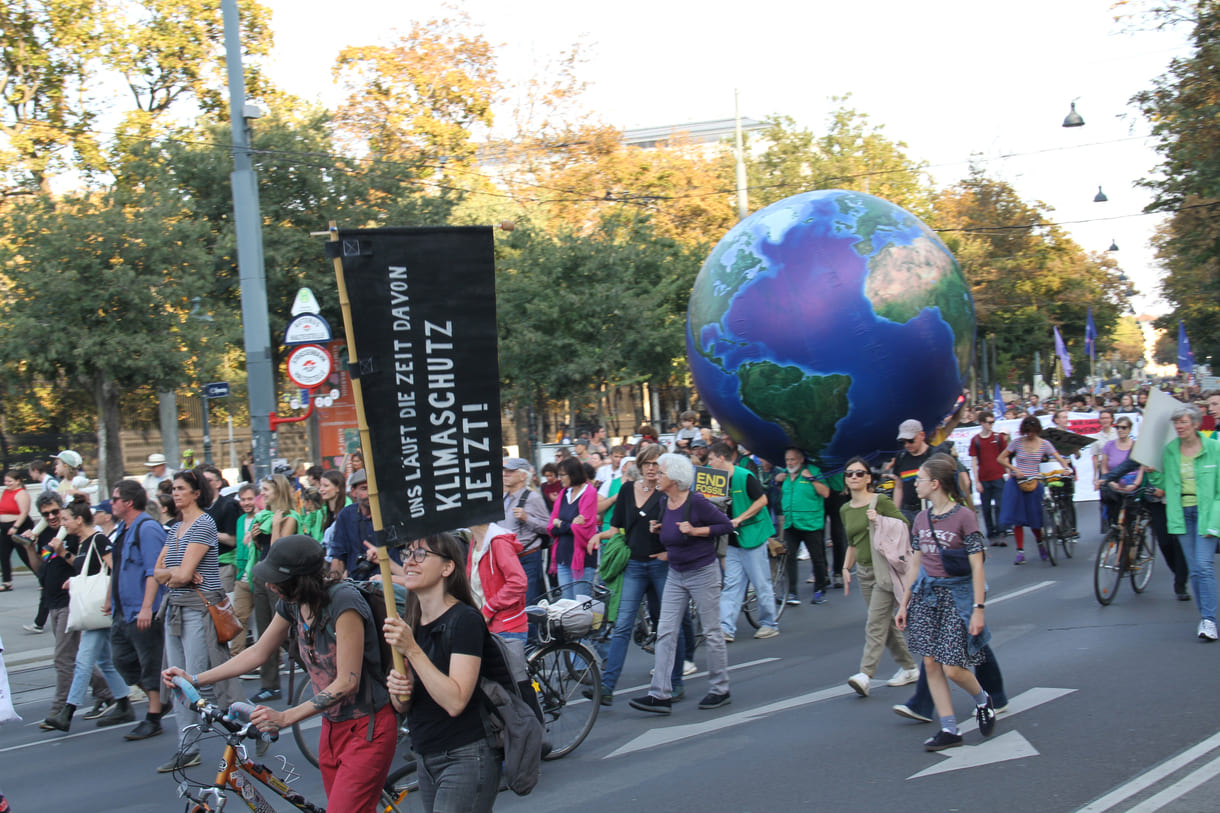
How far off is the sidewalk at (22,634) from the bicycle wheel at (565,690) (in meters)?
6.63

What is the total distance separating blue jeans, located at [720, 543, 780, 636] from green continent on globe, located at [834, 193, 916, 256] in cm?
414

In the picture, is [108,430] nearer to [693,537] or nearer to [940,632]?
[693,537]

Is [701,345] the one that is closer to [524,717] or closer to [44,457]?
[524,717]

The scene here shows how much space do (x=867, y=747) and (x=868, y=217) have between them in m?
8.01

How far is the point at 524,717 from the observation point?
3932 millimetres

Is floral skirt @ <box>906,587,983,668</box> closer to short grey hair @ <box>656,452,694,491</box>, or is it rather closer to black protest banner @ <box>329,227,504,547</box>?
short grey hair @ <box>656,452,694,491</box>

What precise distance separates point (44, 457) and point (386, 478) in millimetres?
23519

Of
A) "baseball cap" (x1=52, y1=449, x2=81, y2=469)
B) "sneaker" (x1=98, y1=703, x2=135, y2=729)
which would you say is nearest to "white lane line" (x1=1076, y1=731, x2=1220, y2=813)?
"sneaker" (x1=98, y1=703, x2=135, y2=729)

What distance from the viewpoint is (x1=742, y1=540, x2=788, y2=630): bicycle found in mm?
11070

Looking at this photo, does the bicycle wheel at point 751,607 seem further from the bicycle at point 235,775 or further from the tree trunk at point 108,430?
the tree trunk at point 108,430

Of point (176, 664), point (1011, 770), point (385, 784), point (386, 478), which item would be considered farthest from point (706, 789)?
point (176, 664)

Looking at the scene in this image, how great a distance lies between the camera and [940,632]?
21.1 feet

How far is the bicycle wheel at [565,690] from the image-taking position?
23.0ft

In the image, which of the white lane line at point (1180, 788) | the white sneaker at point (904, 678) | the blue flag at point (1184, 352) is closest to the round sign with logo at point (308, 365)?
the white sneaker at point (904, 678)
